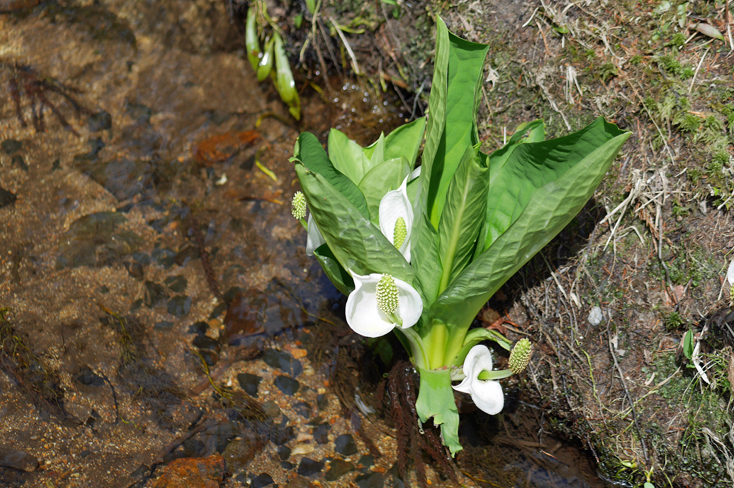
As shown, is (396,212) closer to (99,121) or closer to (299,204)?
(299,204)

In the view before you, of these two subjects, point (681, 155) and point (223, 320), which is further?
point (223, 320)

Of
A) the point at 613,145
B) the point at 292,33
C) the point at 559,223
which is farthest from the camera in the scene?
the point at 292,33

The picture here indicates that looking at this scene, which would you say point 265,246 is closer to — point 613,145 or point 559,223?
point 559,223

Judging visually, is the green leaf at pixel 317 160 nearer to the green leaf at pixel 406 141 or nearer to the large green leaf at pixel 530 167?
the green leaf at pixel 406 141

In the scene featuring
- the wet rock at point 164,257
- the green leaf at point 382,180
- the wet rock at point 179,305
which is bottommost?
the wet rock at point 179,305

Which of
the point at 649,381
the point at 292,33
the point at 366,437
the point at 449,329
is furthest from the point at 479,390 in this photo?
the point at 292,33

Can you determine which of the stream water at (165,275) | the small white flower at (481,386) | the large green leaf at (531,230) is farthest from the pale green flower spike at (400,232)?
the stream water at (165,275)


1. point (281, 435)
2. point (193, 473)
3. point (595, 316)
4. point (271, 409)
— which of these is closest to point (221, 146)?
point (271, 409)
